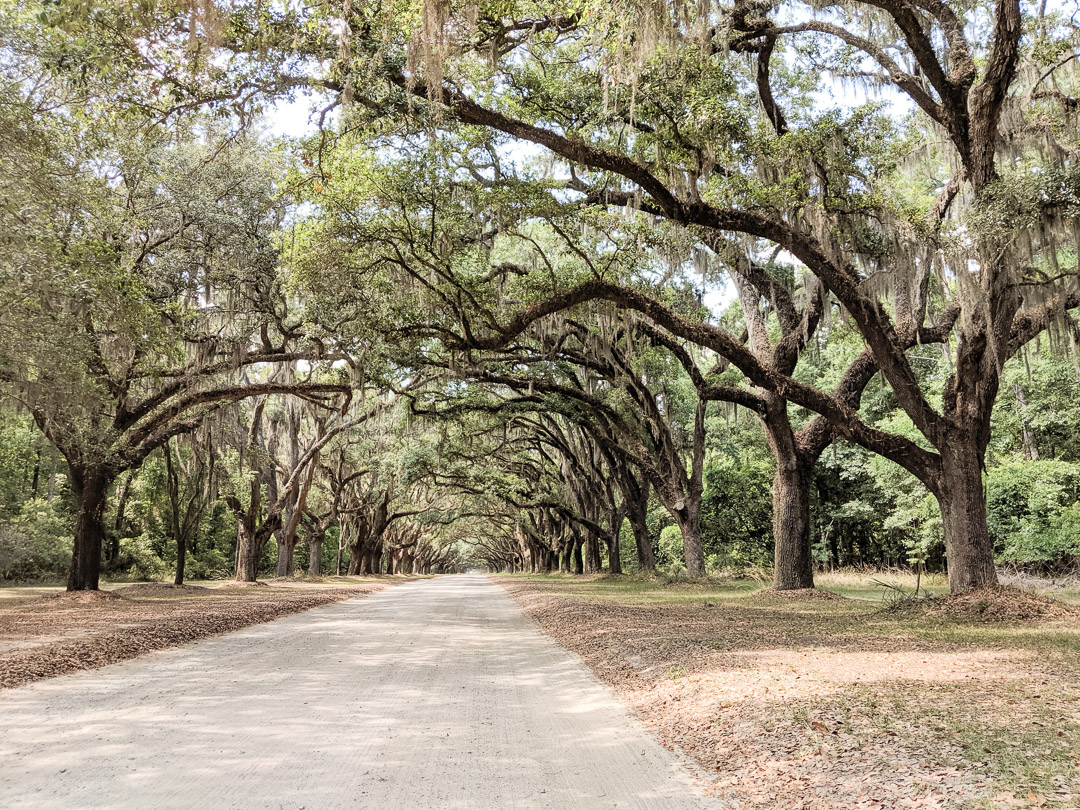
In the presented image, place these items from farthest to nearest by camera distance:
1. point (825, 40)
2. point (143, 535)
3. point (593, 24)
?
point (143, 535) → point (825, 40) → point (593, 24)

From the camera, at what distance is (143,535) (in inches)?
1358

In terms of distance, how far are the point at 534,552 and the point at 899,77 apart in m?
52.7

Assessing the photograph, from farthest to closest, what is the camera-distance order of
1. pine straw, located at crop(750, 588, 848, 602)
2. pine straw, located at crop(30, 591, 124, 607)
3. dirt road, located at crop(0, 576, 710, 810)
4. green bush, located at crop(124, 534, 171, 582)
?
green bush, located at crop(124, 534, 171, 582)
pine straw, located at crop(30, 591, 124, 607)
pine straw, located at crop(750, 588, 848, 602)
dirt road, located at crop(0, 576, 710, 810)

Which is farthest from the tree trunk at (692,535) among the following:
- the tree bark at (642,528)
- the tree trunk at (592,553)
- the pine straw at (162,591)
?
the pine straw at (162,591)

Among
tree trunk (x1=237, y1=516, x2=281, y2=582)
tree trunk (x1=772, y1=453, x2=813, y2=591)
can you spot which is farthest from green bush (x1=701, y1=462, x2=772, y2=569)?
tree trunk (x1=237, y1=516, x2=281, y2=582)

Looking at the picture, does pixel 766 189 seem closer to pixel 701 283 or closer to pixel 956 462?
pixel 956 462

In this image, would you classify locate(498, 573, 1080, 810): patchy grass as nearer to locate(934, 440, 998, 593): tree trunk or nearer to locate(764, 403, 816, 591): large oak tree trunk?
locate(934, 440, 998, 593): tree trunk

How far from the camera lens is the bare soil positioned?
7.10 metres

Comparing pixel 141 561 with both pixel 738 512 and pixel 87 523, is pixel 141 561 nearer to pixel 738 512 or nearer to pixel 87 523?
pixel 87 523

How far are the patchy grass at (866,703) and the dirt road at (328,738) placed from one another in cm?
48

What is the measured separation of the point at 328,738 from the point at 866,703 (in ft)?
11.7

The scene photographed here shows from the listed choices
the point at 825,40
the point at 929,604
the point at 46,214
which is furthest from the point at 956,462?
the point at 46,214

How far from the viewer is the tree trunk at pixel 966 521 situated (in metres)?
10.2

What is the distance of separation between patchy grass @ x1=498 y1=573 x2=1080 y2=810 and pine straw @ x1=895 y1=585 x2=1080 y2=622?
0.18ft
